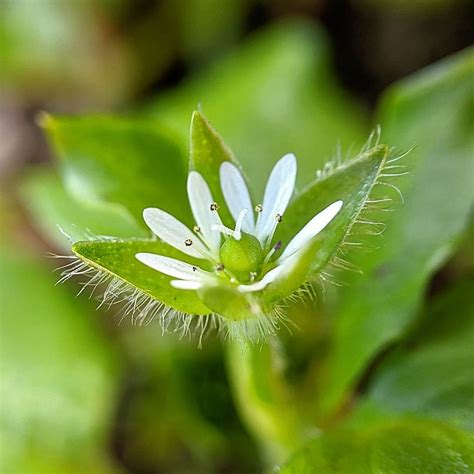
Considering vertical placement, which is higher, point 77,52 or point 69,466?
point 77,52

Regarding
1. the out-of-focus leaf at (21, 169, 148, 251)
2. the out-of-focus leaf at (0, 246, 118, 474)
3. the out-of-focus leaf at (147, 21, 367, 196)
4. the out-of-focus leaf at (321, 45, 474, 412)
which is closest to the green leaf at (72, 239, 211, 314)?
the out-of-focus leaf at (21, 169, 148, 251)

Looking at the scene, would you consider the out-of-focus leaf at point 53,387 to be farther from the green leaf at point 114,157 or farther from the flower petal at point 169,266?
the flower petal at point 169,266

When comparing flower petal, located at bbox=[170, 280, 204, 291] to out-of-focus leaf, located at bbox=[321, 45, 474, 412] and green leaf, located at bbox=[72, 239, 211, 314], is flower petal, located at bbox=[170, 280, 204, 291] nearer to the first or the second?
green leaf, located at bbox=[72, 239, 211, 314]

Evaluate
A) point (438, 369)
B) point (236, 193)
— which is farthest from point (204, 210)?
point (438, 369)

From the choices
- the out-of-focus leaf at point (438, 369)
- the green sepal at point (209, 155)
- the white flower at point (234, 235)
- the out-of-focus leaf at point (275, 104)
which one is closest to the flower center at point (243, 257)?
the white flower at point (234, 235)

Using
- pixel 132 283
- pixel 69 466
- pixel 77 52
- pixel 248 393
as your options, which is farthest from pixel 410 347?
pixel 77 52

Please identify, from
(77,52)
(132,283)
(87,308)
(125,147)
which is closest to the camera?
(132,283)

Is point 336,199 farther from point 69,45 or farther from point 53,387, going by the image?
point 69,45

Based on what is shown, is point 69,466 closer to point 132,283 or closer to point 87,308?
point 87,308
